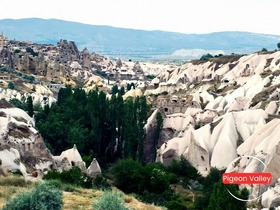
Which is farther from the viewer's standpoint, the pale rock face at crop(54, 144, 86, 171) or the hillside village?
the pale rock face at crop(54, 144, 86, 171)

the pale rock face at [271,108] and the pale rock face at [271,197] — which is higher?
the pale rock face at [271,108]

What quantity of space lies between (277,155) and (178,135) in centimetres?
1931

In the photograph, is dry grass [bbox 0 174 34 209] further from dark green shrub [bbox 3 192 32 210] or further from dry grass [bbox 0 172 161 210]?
dark green shrub [bbox 3 192 32 210]

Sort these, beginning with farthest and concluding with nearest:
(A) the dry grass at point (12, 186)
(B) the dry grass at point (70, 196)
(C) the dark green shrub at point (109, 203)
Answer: (A) the dry grass at point (12, 186) < (B) the dry grass at point (70, 196) < (C) the dark green shrub at point (109, 203)

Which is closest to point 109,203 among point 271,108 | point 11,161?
point 11,161

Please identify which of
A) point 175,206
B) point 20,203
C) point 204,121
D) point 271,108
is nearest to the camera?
point 20,203

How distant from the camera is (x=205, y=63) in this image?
324ft

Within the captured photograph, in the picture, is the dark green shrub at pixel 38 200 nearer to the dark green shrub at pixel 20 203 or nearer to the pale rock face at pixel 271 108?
the dark green shrub at pixel 20 203

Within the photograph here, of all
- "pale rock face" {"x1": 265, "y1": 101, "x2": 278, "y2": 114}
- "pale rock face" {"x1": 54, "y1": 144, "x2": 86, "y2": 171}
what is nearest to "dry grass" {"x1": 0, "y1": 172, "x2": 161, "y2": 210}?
"pale rock face" {"x1": 54, "y1": 144, "x2": 86, "y2": 171}

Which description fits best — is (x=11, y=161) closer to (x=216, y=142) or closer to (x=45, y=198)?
(x=45, y=198)

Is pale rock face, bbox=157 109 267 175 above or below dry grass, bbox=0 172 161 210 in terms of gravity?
below

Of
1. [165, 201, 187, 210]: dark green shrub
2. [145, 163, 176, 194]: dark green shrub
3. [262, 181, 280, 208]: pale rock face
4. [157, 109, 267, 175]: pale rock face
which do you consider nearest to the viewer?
[262, 181, 280, 208]: pale rock face

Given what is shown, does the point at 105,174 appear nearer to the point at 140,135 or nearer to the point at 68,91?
the point at 140,135

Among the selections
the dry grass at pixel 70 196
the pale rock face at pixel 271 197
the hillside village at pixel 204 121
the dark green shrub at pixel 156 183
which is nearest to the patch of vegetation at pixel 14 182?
the dry grass at pixel 70 196
